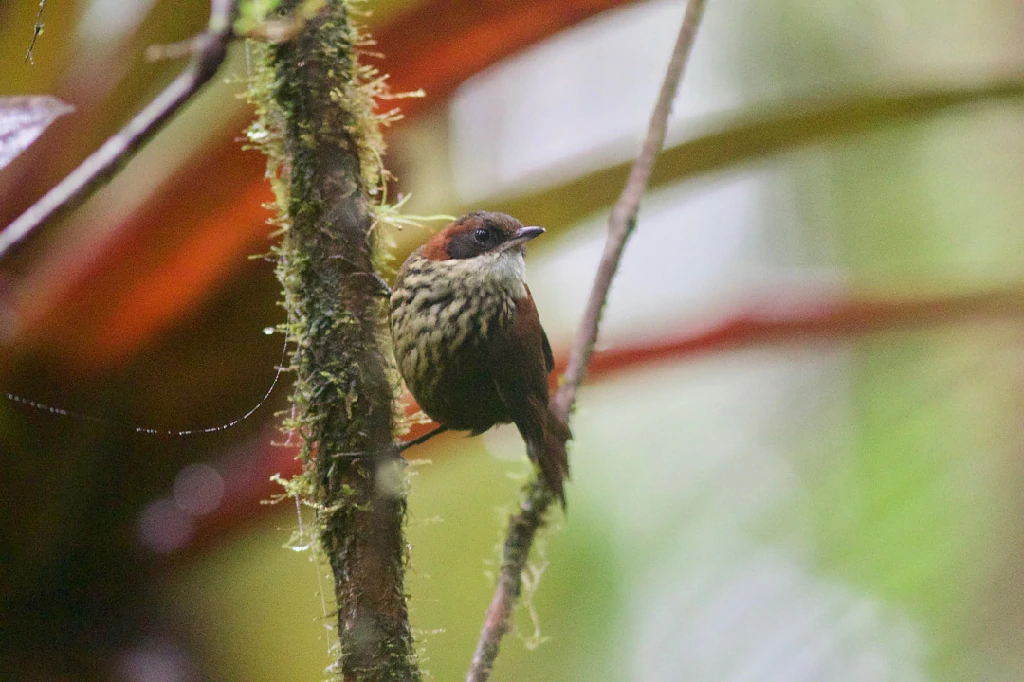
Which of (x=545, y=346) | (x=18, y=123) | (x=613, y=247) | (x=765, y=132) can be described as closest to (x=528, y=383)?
(x=545, y=346)

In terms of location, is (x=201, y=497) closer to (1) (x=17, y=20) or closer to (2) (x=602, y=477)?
(1) (x=17, y=20)

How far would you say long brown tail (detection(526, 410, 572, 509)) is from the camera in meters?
1.27

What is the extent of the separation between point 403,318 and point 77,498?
2.17ft

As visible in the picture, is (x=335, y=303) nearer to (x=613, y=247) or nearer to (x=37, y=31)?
(x=613, y=247)

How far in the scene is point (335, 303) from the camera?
105 cm

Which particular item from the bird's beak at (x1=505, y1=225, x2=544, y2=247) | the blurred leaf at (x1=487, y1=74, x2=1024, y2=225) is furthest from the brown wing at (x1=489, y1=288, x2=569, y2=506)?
the blurred leaf at (x1=487, y1=74, x2=1024, y2=225)

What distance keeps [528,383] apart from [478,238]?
1.12ft

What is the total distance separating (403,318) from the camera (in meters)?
1.60

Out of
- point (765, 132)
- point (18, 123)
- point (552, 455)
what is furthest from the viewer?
point (765, 132)

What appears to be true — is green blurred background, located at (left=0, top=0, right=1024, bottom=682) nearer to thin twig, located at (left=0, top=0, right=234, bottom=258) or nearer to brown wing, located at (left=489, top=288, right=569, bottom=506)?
brown wing, located at (left=489, top=288, right=569, bottom=506)

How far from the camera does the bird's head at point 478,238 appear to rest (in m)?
1.61

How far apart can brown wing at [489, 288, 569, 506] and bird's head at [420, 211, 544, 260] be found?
119mm

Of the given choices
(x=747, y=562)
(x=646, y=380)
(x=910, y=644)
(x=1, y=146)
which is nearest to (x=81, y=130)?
(x=1, y=146)

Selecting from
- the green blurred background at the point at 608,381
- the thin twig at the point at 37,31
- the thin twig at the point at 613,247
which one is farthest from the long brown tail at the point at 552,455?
the thin twig at the point at 37,31
